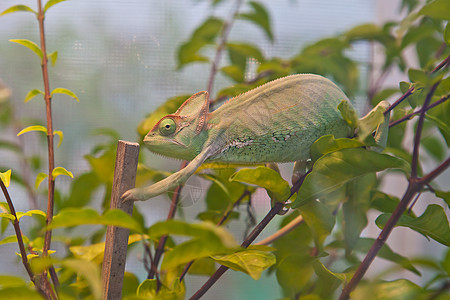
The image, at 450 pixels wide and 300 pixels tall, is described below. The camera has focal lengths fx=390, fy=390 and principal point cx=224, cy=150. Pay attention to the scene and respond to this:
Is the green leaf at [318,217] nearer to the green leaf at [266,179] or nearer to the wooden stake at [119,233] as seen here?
the green leaf at [266,179]

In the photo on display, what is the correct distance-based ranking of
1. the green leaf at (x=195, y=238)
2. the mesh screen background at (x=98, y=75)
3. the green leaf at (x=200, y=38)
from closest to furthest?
1. the green leaf at (x=195, y=238)
2. the green leaf at (x=200, y=38)
3. the mesh screen background at (x=98, y=75)

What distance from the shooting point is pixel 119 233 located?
0.39 metres

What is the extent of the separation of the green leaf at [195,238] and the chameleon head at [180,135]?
15cm

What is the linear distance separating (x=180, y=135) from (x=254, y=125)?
0.28 ft

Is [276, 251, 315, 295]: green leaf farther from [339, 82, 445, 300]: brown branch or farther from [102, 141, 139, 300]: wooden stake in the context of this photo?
[102, 141, 139, 300]: wooden stake

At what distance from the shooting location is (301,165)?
0.52 m

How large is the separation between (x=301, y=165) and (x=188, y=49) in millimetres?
514

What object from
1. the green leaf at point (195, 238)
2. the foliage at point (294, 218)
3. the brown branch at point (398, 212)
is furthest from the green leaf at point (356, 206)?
the green leaf at point (195, 238)

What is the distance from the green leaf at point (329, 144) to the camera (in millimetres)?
421

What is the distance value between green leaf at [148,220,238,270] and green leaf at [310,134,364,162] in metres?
0.19

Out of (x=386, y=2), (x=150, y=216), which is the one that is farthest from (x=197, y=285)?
(x=386, y=2)

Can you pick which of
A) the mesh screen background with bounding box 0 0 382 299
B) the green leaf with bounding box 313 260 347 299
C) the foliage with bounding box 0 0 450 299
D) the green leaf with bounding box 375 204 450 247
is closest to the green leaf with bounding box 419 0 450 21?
the foliage with bounding box 0 0 450 299

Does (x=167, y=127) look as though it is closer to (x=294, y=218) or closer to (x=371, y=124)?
(x=371, y=124)

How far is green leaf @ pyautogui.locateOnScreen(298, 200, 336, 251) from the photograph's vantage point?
49 centimetres
